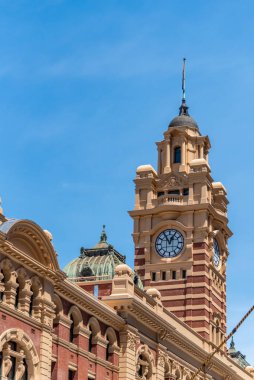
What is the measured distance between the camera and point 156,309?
72438 mm

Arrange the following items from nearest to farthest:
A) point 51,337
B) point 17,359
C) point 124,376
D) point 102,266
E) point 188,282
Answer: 1. point 17,359
2. point 51,337
3. point 124,376
4. point 102,266
5. point 188,282

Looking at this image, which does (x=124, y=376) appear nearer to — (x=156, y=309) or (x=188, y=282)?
(x=156, y=309)

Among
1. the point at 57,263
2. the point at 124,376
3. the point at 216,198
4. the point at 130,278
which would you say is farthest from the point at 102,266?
the point at 216,198

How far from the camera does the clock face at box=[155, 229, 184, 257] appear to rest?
93188mm

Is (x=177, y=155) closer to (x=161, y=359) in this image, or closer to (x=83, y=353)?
(x=161, y=359)

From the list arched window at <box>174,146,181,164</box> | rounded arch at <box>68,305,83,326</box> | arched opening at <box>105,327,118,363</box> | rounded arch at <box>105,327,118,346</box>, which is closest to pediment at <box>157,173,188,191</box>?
arched window at <box>174,146,181,164</box>

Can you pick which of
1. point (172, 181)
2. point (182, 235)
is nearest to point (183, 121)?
point (172, 181)

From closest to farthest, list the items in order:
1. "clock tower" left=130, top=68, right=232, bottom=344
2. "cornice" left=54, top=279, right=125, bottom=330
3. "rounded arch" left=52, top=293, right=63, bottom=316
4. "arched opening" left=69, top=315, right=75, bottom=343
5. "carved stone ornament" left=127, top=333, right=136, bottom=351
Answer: "rounded arch" left=52, top=293, right=63, bottom=316
"cornice" left=54, top=279, right=125, bottom=330
"arched opening" left=69, top=315, right=75, bottom=343
"carved stone ornament" left=127, top=333, right=136, bottom=351
"clock tower" left=130, top=68, right=232, bottom=344

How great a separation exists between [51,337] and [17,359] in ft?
13.2

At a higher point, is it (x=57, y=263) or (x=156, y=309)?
(x=156, y=309)

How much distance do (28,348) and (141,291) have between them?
780 inches

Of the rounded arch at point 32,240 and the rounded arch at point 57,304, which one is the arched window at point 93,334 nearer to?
the rounded arch at point 57,304

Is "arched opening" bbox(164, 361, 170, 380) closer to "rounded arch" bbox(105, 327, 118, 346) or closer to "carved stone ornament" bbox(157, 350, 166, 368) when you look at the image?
"carved stone ornament" bbox(157, 350, 166, 368)

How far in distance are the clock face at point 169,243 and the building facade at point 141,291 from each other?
103 mm
